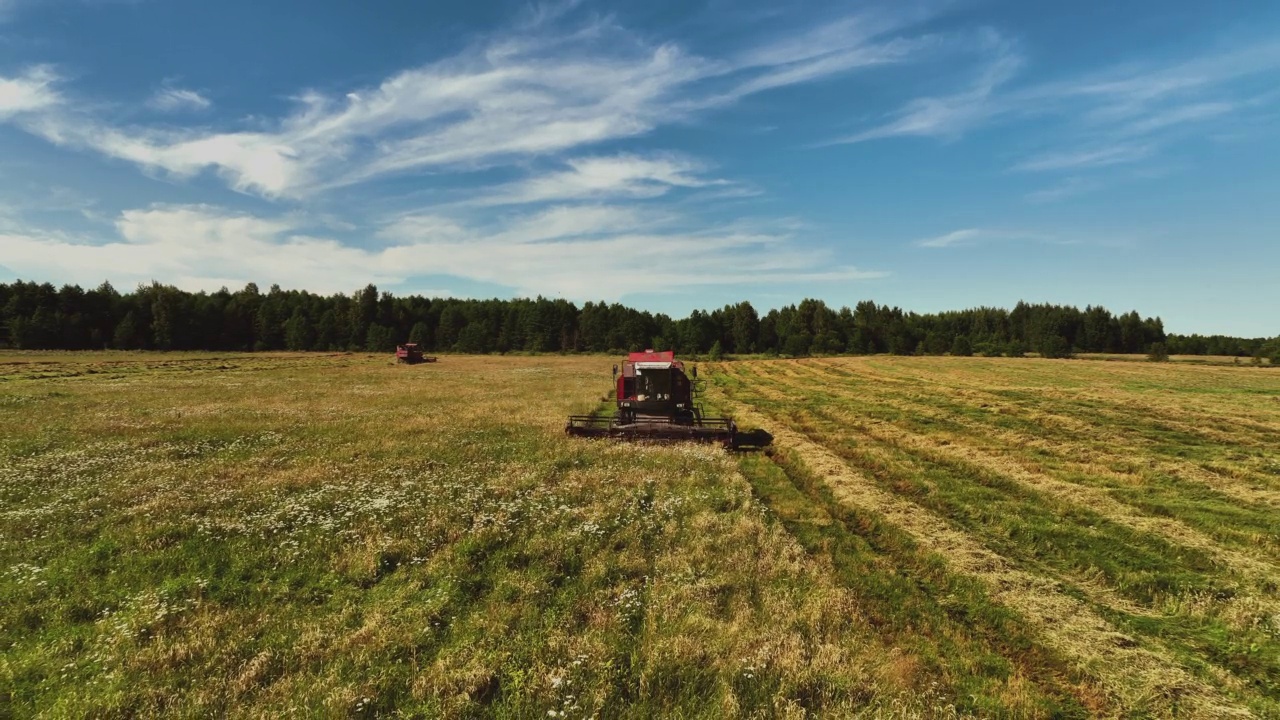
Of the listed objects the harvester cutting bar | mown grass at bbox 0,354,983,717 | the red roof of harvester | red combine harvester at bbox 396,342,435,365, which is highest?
the red roof of harvester

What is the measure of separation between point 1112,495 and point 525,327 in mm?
135566

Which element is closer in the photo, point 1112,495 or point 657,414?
point 1112,495

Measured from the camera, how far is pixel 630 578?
9758 mm

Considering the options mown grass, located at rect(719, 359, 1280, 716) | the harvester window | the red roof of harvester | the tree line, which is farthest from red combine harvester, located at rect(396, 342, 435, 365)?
the harvester window

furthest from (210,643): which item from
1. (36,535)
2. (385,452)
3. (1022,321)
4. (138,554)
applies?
(1022,321)

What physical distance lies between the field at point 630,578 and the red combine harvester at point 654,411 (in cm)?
213

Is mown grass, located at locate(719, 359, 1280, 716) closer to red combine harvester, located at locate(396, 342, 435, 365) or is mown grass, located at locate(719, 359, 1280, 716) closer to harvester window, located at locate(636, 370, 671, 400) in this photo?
harvester window, located at locate(636, 370, 671, 400)

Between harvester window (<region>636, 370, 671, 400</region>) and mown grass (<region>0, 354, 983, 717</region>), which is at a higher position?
harvester window (<region>636, 370, 671, 400</region>)

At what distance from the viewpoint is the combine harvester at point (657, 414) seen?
914 inches

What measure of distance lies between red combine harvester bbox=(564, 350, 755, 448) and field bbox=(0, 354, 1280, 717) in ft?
6.99

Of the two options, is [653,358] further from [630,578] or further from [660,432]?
[630,578]

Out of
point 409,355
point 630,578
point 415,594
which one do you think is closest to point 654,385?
point 630,578

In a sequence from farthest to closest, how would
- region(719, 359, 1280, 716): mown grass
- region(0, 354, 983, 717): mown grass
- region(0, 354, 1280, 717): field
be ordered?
region(719, 359, 1280, 716): mown grass < region(0, 354, 1280, 717): field < region(0, 354, 983, 717): mown grass

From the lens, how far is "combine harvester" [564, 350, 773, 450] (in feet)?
76.1
